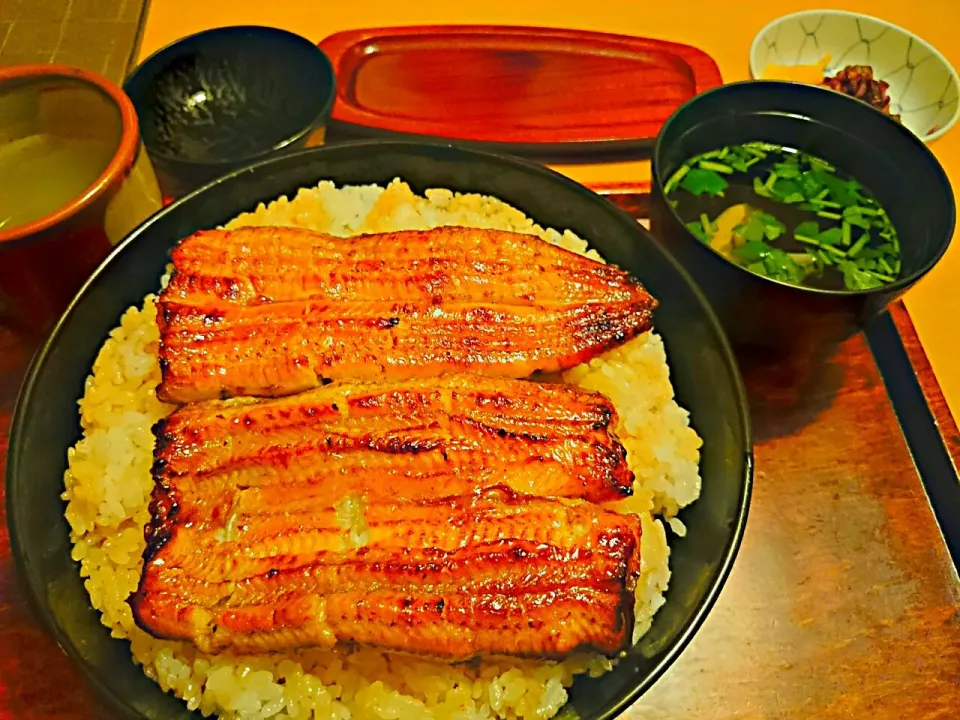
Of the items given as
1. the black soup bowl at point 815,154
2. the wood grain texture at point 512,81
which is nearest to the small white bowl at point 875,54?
the wood grain texture at point 512,81

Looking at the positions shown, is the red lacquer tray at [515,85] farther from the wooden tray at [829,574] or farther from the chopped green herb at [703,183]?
the wooden tray at [829,574]

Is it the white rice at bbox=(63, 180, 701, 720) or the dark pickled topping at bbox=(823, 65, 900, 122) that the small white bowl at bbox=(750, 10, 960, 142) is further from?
the white rice at bbox=(63, 180, 701, 720)

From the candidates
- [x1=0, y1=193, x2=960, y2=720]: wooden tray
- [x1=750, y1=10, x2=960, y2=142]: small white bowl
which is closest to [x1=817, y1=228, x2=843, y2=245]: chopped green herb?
[x1=0, y1=193, x2=960, y2=720]: wooden tray

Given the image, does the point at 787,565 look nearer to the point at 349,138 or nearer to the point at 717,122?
the point at 717,122

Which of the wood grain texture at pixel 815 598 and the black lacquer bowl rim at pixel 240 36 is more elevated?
the black lacquer bowl rim at pixel 240 36

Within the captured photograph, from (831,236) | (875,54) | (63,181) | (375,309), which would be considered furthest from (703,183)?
(63,181)

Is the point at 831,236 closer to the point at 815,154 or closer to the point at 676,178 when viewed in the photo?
the point at 815,154
